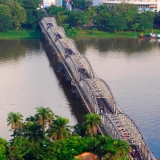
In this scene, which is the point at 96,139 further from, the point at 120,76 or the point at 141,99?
the point at 120,76

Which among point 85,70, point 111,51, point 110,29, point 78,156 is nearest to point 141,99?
point 85,70

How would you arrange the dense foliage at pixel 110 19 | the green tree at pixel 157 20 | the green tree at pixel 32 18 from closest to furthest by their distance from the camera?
the dense foliage at pixel 110 19 < the green tree at pixel 32 18 < the green tree at pixel 157 20

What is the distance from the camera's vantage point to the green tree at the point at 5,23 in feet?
206

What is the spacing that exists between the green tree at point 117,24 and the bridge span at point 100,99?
17.6 m

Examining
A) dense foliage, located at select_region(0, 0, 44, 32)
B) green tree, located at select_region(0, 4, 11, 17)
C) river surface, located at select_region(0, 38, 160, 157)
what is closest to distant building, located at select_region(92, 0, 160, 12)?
dense foliage, located at select_region(0, 0, 44, 32)

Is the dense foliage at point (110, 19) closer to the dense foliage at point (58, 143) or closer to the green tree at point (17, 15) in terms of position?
the green tree at point (17, 15)

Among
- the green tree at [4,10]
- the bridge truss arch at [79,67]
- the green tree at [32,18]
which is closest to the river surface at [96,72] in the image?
the bridge truss arch at [79,67]

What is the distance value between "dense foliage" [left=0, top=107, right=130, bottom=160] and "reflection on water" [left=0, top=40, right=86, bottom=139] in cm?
437

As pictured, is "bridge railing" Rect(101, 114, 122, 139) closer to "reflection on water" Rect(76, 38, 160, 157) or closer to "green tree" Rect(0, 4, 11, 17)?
"reflection on water" Rect(76, 38, 160, 157)

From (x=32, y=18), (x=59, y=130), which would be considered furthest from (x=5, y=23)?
(x=59, y=130)

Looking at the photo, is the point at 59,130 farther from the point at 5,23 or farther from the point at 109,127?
the point at 5,23

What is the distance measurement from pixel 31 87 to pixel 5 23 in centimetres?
2655

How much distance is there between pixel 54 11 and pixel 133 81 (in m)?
34.9

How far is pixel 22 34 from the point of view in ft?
210
